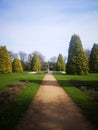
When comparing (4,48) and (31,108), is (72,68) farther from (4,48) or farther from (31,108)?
(31,108)

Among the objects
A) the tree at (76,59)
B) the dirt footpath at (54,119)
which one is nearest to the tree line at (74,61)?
the tree at (76,59)

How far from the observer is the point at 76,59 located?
4828cm

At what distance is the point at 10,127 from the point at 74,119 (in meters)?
2.97

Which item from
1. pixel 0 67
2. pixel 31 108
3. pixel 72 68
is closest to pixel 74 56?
pixel 72 68

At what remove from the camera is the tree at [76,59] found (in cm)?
4731

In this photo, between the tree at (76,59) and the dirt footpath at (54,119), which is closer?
the dirt footpath at (54,119)

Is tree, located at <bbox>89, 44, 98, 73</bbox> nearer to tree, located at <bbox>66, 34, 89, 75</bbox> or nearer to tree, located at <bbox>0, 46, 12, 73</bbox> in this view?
tree, located at <bbox>66, 34, 89, 75</bbox>

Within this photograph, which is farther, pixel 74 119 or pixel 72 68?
pixel 72 68

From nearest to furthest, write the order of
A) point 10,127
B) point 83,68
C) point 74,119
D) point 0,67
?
point 10,127 → point 74,119 → point 83,68 → point 0,67

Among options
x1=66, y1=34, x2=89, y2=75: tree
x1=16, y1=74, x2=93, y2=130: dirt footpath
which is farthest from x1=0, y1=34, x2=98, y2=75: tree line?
x1=16, y1=74, x2=93, y2=130: dirt footpath

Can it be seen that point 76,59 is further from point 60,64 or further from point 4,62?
point 60,64

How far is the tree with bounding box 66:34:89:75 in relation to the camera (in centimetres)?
4731

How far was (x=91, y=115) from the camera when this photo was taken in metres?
8.77

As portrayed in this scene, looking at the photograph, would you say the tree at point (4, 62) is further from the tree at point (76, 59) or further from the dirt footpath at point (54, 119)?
the dirt footpath at point (54, 119)
